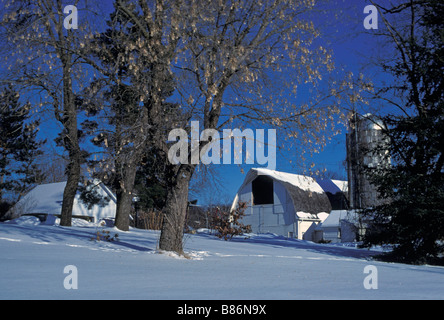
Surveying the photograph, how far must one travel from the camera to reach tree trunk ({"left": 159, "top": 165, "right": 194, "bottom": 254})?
10.3m

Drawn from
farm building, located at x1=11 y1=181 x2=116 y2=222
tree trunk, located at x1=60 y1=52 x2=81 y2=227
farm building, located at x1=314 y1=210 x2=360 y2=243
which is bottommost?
farm building, located at x1=314 y1=210 x2=360 y2=243

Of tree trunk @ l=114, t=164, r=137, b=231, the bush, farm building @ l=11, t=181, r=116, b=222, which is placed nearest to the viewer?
tree trunk @ l=114, t=164, r=137, b=231

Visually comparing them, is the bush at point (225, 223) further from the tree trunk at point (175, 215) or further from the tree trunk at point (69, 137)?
the tree trunk at point (175, 215)

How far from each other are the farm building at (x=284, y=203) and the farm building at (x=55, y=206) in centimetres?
1093

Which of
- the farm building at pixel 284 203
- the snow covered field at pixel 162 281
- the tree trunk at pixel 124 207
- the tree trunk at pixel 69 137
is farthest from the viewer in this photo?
the farm building at pixel 284 203

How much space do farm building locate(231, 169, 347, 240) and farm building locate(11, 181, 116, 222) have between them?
35.8ft

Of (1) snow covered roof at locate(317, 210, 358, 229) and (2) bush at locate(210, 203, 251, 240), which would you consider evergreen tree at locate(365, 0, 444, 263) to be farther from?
(1) snow covered roof at locate(317, 210, 358, 229)

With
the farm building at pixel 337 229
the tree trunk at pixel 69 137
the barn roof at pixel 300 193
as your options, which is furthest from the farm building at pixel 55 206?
the farm building at pixel 337 229

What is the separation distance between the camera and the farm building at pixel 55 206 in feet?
114

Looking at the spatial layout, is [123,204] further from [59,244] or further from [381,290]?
[381,290]

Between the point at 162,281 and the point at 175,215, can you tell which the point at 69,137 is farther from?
the point at 162,281

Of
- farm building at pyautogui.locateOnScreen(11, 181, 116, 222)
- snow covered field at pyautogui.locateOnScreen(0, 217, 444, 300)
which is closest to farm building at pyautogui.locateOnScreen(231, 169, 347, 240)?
farm building at pyautogui.locateOnScreen(11, 181, 116, 222)

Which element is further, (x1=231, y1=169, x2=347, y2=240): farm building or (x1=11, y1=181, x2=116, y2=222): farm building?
(x1=231, y1=169, x2=347, y2=240): farm building
